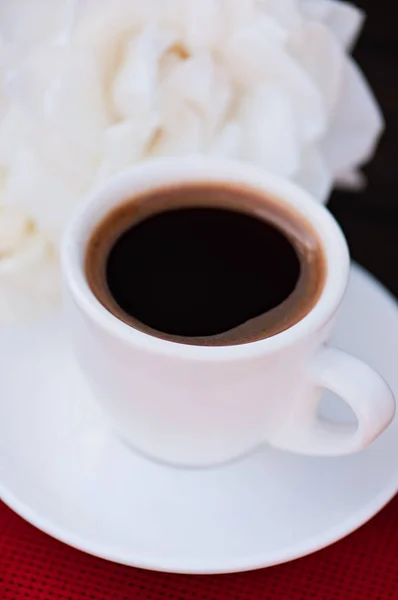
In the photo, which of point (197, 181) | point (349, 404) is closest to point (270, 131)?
point (197, 181)

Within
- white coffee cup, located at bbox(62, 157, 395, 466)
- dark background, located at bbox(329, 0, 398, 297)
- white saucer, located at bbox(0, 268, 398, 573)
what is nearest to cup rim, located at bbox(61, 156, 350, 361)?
white coffee cup, located at bbox(62, 157, 395, 466)

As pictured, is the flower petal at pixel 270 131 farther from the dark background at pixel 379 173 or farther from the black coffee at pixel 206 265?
the dark background at pixel 379 173

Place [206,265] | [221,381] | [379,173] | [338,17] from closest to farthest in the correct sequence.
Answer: [221,381]
[206,265]
[338,17]
[379,173]

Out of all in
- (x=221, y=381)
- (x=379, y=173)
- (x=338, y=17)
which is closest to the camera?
(x=221, y=381)

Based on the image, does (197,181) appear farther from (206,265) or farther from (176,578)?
(176,578)

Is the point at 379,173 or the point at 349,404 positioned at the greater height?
the point at 349,404

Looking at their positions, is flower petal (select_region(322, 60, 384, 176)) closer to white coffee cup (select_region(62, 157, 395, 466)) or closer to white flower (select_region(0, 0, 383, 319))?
white flower (select_region(0, 0, 383, 319))
